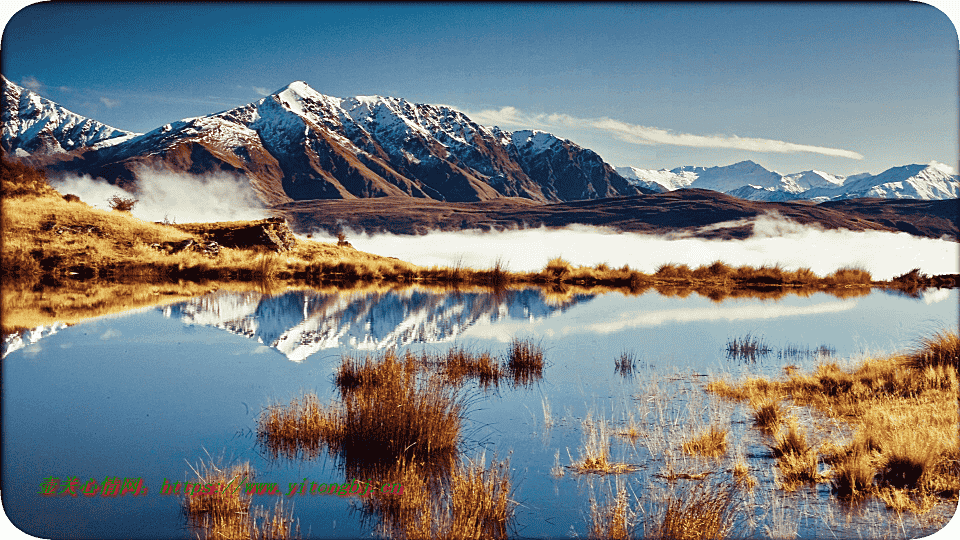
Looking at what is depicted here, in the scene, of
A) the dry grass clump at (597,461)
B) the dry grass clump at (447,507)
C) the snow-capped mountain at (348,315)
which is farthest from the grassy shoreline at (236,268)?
the dry grass clump at (447,507)

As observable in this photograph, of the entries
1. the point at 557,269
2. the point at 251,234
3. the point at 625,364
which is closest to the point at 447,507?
the point at 625,364

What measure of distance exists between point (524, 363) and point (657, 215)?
11404 cm

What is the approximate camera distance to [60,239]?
2539 centimetres

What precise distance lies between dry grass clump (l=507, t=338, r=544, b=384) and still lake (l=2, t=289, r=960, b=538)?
10.3 inches

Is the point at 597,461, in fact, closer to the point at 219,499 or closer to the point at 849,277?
the point at 219,499

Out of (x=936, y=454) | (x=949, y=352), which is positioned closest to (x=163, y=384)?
(x=936, y=454)

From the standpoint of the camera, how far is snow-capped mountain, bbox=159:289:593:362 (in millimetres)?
11641

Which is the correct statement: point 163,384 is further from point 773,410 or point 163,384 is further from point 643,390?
point 773,410

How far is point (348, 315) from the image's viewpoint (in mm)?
A: 15031

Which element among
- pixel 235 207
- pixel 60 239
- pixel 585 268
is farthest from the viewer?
pixel 235 207

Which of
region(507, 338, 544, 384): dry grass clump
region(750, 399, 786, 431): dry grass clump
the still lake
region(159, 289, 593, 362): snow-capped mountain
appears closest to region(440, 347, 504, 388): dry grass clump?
region(507, 338, 544, 384): dry grass clump

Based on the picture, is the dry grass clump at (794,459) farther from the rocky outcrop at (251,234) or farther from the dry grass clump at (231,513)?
the rocky outcrop at (251,234)

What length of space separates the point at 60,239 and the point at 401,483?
25.4 meters

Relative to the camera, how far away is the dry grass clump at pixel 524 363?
9.68 metres
